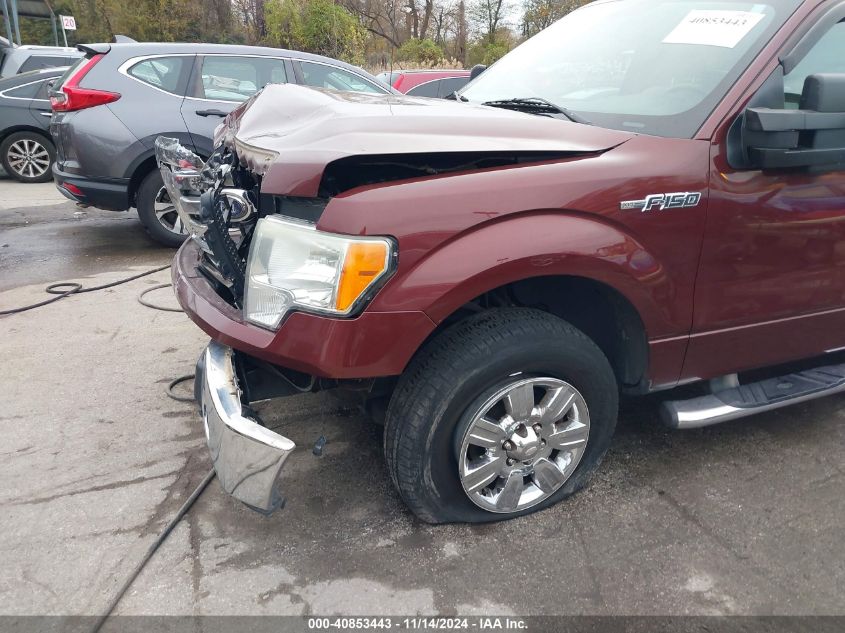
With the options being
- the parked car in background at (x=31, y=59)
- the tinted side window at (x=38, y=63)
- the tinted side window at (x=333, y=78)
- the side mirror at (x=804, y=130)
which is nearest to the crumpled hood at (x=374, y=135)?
the side mirror at (x=804, y=130)

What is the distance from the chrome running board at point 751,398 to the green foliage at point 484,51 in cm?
2559

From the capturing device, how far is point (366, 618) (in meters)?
2.05

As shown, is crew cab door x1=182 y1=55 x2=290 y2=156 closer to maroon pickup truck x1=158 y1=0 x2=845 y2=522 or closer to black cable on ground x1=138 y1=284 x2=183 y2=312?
black cable on ground x1=138 y1=284 x2=183 y2=312

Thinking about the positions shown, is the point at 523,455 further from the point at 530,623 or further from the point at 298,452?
the point at 298,452

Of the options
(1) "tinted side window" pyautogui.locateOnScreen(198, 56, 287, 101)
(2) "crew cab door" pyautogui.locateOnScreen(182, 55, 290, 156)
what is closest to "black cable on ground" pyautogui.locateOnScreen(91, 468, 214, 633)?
(2) "crew cab door" pyautogui.locateOnScreen(182, 55, 290, 156)

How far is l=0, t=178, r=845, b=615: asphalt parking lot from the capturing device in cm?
Result: 213

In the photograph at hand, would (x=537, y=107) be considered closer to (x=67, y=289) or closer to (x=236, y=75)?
(x=67, y=289)

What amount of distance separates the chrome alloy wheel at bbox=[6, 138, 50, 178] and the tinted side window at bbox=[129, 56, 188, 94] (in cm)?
469

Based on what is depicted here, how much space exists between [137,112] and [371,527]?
483cm

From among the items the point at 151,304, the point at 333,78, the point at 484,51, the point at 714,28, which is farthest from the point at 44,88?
the point at 484,51

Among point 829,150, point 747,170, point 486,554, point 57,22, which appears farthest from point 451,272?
point 57,22

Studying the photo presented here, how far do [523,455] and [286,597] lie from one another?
36.6 inches

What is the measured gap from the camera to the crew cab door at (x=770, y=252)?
2.33m

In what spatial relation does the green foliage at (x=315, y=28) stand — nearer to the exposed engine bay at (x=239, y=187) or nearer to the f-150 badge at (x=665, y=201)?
the exposed engine bay at (x=239, y=187)
